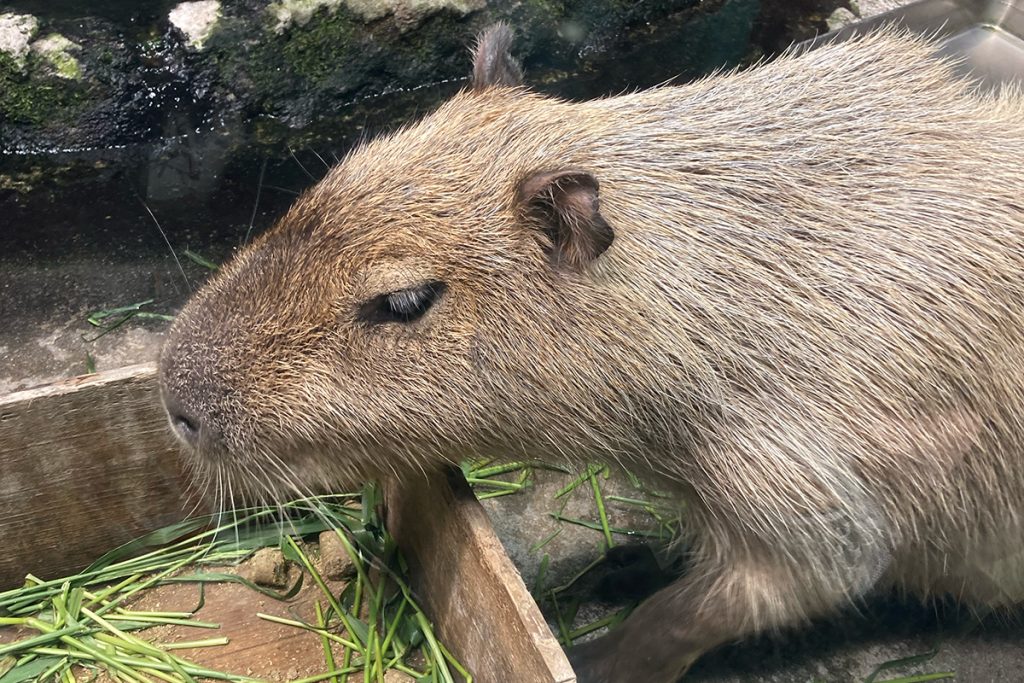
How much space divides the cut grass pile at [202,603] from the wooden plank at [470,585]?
0.30 ft

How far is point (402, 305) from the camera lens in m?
1.86

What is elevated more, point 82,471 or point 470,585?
point 470,585

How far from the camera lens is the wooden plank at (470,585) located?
5.85 ft

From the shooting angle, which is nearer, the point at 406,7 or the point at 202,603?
the point at 202,603

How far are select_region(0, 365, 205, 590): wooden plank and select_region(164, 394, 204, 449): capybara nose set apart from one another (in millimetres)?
334

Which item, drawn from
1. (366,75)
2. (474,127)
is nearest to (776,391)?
(474,127)

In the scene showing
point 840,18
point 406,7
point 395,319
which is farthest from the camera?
point 406,7

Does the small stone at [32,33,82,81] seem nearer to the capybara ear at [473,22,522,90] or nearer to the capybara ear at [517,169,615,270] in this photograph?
the capybara ear at [473,22,522,90]

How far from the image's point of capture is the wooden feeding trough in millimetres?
1988

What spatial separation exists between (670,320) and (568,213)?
0.31 meters

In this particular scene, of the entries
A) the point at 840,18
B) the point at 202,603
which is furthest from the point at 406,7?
the point at 202,603

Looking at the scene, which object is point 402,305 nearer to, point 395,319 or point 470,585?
point 395,319

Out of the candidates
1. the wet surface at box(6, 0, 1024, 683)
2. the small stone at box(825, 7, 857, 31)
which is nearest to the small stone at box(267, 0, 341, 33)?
the wet surface at box(6, 0, 1024, 683)

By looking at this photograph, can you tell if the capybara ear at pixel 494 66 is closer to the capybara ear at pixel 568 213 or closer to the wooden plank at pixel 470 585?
the capybara ear at pixel 568 213
